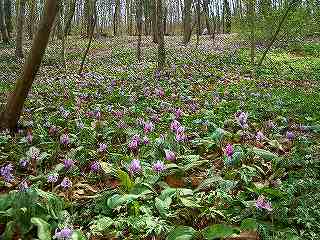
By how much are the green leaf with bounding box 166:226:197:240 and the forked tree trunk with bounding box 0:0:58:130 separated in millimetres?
4479

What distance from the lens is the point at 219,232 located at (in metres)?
3.56

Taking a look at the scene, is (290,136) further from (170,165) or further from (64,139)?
(64,139)

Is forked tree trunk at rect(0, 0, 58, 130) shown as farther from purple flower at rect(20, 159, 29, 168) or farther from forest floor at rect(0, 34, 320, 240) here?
purple flower at rect(20, 159, 29, 168)

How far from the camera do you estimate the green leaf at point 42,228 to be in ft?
12.2

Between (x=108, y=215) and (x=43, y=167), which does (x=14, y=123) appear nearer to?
(x=43, y=167)

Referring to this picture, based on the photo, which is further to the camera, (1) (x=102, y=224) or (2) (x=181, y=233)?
(1) (x=102, y=224)

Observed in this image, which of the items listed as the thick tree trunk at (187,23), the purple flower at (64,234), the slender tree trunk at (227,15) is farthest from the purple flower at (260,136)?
the slender tree trunk at (227,15)

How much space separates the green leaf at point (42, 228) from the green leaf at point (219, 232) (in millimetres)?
1304

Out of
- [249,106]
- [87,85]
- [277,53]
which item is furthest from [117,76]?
[277,53]

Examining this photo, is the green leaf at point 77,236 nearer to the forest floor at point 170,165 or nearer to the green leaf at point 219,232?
the forest floor at point 170,165

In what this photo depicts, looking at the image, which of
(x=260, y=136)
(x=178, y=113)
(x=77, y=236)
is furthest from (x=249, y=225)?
(x=178, y=113)

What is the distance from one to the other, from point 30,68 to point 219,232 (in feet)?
15.9

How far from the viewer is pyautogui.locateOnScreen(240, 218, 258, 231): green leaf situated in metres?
3.68

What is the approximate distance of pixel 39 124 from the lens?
813 centimetres
